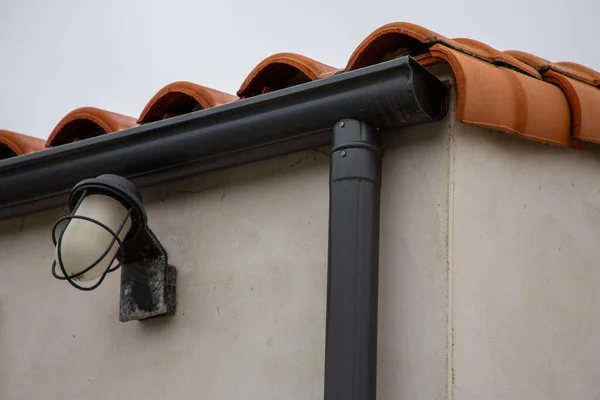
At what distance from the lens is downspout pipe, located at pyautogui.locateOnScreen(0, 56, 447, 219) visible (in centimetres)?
318

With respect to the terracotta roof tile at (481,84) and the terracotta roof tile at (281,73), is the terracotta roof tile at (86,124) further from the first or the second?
the terracotta roof tile at (281,73)

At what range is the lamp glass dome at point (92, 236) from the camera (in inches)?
130

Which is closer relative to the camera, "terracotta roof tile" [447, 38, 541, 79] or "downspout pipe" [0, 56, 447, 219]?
"downspout pipe" [0, 56, 447, 219]

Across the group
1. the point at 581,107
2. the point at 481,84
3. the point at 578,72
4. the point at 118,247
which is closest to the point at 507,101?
the point at 481,84

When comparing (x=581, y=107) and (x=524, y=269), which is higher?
(x=581, y=107)

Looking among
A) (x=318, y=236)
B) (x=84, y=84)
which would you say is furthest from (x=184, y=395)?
(x=84, y=84)

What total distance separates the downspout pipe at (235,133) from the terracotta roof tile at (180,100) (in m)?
0.15

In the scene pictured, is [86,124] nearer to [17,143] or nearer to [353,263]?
[17,143]

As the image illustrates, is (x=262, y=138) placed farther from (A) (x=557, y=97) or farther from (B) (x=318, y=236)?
(A) (x=557, y=97)

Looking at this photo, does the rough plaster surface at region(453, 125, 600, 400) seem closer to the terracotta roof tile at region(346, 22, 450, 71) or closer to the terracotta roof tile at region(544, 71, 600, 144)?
the terracotta roof tile at region(544, 71, 600, 144)

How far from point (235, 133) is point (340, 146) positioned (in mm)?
374

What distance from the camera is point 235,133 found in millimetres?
3441

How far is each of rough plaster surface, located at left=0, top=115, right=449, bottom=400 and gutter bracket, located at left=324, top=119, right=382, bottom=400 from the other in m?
0.09

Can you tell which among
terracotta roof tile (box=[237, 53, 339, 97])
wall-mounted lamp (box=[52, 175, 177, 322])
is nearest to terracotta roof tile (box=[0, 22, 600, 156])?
terracotta roof tile (box=[237, 53, 339, 97])
